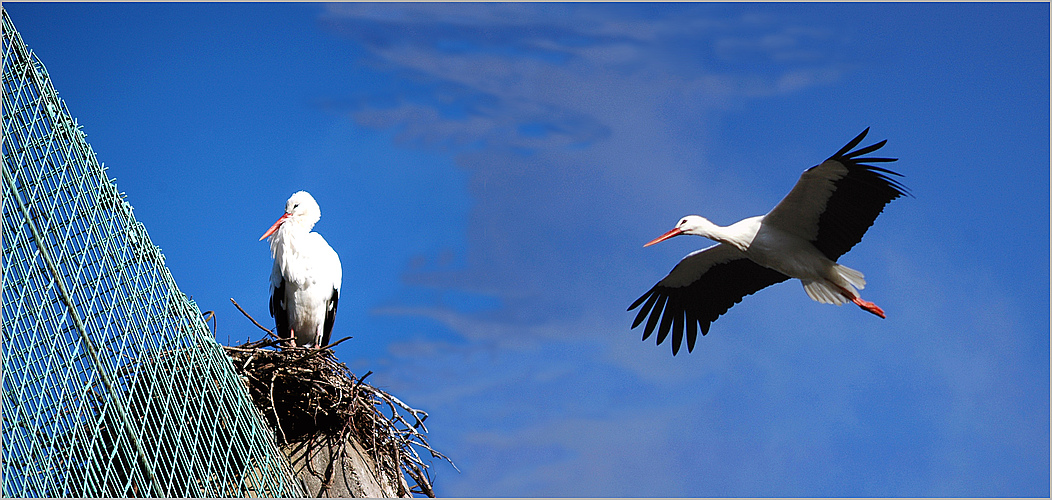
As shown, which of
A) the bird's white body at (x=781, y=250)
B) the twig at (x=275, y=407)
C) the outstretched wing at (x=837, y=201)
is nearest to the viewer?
the twig at (x=275, y=407)

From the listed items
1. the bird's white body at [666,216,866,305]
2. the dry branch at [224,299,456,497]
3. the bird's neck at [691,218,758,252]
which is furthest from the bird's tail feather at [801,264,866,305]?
the dry branch at [224,299,456,497]

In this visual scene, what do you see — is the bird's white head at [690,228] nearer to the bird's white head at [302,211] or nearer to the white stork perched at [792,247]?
the white stork perched at [792,247]

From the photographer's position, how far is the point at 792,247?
262 inches

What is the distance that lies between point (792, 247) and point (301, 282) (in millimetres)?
3617

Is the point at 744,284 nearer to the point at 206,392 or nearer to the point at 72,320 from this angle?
the point at 206,392

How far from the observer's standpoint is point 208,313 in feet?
17.8

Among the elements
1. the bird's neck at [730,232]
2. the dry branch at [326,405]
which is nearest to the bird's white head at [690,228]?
the bird's neck at [730,232]

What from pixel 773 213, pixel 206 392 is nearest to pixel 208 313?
pixel 206 392

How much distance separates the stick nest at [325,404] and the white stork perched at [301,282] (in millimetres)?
1375

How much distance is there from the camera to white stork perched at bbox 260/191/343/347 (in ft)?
22.7

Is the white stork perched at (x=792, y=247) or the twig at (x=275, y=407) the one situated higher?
the white stork perched at (x=792, y=247)

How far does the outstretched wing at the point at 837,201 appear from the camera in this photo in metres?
6.04

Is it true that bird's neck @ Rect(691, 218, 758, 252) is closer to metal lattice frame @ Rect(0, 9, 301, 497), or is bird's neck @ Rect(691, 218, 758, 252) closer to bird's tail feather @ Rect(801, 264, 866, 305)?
bird's tail feather @ Rect(801, 264, 866, 305)

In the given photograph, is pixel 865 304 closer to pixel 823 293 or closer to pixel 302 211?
pixel 823 293
